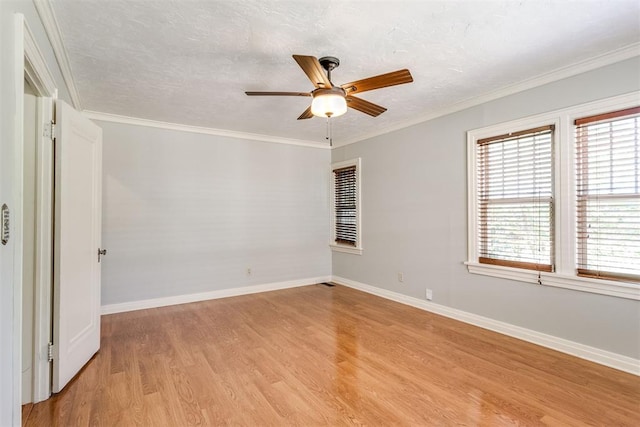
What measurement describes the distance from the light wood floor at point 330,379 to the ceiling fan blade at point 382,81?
7.24 feet

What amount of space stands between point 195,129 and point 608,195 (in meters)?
4.69

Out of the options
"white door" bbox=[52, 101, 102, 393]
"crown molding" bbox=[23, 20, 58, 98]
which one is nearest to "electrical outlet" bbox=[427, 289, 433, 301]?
"white door" bbox=[52, 101, 102, 393]

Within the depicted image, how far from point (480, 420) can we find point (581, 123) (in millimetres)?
2557

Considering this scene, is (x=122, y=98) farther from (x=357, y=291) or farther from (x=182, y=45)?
(x=357, y=291)

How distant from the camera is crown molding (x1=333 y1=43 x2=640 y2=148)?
2.55 metres

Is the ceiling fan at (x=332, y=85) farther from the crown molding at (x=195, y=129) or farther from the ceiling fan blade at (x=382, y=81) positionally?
the crown molding at (x=195, y=129)

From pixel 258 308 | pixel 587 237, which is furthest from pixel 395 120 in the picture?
pixel 258 308

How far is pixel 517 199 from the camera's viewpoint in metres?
3.25

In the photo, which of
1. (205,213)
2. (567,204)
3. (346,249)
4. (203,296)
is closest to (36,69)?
(205,213)

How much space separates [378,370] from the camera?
261 cm

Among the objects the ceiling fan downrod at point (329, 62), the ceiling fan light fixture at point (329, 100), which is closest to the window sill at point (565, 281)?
the ceiling fan light fixture at point (329, 100)

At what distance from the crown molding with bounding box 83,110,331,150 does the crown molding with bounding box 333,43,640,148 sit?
174 cm

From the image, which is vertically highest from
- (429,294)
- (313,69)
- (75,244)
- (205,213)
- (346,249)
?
(313,69)

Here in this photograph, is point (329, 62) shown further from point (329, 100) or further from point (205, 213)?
point (205, 213)
